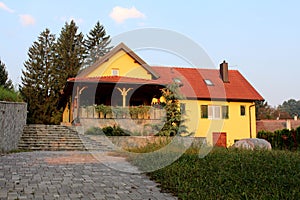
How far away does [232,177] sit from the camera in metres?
6.32

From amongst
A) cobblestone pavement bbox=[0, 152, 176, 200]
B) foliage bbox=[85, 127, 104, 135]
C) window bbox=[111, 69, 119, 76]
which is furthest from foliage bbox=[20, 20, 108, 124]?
cobblestone pavement bbox=[0, 152, 176, 200]

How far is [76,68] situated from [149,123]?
23.4 meters

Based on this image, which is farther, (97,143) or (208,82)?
(208,82)

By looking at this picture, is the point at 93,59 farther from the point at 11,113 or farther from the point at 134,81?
the point at 11,113

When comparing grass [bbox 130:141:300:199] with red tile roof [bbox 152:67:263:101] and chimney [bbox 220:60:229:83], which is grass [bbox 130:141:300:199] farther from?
chimney [bbox 220:60:229:83]

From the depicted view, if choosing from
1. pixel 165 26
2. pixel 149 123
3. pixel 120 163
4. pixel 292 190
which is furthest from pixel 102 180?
pixel 149 123

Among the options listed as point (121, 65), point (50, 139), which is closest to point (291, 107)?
point (121, 65)

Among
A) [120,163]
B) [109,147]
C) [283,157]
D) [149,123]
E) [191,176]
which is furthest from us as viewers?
[149,123]

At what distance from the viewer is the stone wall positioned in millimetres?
12000

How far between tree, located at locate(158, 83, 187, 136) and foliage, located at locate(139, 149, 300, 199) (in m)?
9.79

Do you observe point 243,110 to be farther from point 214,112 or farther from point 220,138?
point 220,138

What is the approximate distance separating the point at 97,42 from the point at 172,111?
2913cm

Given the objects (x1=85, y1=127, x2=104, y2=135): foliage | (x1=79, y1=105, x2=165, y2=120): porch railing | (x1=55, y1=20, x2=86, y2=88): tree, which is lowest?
(x1=85, y1=127, x2=104, y2=135): foliage

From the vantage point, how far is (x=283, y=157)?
8.29 meters
